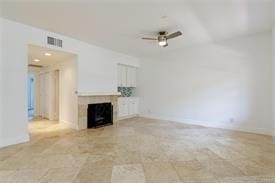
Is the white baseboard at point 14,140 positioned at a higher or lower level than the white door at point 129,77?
lower

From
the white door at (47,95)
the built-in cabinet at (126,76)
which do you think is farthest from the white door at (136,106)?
the white door at (47,95)

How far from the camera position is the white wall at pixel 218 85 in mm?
4820

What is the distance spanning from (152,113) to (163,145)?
375 cm

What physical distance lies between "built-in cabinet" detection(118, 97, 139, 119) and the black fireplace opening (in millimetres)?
784

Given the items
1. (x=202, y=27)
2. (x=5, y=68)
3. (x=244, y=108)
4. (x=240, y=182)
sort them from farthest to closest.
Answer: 1. (x=244, y=108)
2. (x=202, y=27)
3. (x=5, y=68)
4. (x=240, y=182)

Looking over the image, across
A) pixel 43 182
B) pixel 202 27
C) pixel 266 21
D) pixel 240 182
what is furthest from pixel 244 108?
pixel 43 182

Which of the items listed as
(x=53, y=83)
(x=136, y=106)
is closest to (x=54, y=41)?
(x=53, y=83)

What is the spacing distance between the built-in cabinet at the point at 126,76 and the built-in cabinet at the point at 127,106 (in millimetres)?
627

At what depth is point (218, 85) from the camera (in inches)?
219

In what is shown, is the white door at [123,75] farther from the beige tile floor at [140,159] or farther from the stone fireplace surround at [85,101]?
the beige tile floor at [140,159]

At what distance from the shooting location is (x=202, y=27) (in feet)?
14.3

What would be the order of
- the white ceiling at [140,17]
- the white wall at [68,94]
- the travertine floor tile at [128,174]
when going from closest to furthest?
the travertine floor tile at [128,174] → the white ceiling at [140,17] → the white wall at [68,94]

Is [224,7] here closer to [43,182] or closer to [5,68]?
[43,182]

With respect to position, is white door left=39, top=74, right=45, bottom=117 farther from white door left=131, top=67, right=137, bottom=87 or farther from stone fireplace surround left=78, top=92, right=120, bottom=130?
white door left=131, top=67, right=137, bottom=87
